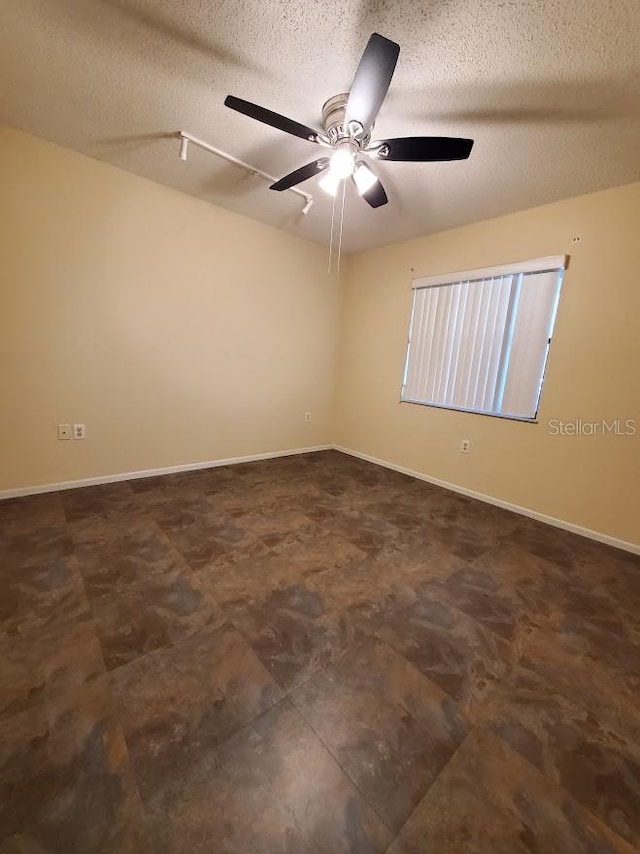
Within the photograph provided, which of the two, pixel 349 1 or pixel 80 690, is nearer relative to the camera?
pixel 80 690

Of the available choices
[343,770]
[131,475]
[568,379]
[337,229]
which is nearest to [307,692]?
[343,770]

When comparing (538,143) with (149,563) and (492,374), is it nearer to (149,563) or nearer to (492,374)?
(492,374)

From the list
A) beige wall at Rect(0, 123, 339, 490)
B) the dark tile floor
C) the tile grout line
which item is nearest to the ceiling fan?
beige wall at Rect(0, 123, 339, 490)

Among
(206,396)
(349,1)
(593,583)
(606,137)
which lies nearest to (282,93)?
(349,1)

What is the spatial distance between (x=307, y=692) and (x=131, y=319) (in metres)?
2.87

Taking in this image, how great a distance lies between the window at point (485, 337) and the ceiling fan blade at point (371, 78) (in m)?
1.90

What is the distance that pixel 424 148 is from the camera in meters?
1.54

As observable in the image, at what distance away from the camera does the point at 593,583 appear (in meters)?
1.95

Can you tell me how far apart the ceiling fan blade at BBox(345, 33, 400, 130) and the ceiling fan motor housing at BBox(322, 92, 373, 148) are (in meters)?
0.05

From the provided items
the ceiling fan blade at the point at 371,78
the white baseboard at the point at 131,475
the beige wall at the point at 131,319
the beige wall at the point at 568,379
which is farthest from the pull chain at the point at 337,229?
the white baseboard at the point at 131,475

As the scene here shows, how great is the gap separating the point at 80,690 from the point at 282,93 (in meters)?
2.79

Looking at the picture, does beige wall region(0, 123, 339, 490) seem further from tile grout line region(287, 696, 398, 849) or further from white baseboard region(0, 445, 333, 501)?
tile grout line region(287, 696, 398, 849)

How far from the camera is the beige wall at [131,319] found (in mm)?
2311

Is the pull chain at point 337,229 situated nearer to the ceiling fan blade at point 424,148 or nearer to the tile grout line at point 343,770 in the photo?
the ceiling fan blade at point 424,148
